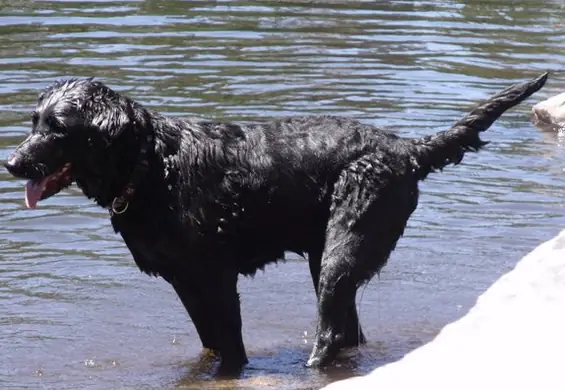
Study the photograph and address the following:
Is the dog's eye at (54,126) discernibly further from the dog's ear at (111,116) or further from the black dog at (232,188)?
the dog's ear at (111,116)

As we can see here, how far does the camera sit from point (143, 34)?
15.8 meters

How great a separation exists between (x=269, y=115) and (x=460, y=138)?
5.00m

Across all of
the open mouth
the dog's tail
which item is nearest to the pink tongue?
the open mouth

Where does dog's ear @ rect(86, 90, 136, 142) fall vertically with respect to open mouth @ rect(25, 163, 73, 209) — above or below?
above

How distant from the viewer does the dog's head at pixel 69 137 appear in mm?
6254

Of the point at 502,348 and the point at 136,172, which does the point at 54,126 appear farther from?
the point at 502,348

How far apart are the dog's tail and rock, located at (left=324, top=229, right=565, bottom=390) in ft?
5.61

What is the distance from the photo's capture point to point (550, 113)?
40.5 feet

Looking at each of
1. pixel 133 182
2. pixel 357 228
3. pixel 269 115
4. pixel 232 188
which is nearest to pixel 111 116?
pixel 133 182

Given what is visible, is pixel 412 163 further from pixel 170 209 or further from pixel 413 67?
pixel 413 67

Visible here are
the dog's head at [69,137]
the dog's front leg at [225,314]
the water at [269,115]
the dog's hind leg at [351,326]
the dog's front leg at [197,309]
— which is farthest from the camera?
the water at [269,115]

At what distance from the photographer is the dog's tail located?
269 inches

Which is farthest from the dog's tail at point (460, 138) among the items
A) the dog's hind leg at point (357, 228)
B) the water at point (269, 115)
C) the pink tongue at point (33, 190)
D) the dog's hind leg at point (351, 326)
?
the pink tongue at point (33, 190)

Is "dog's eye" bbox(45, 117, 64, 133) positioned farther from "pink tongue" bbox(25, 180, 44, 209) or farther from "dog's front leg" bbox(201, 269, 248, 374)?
"dog's front leg" bbox(201, 269, 248, 374)
